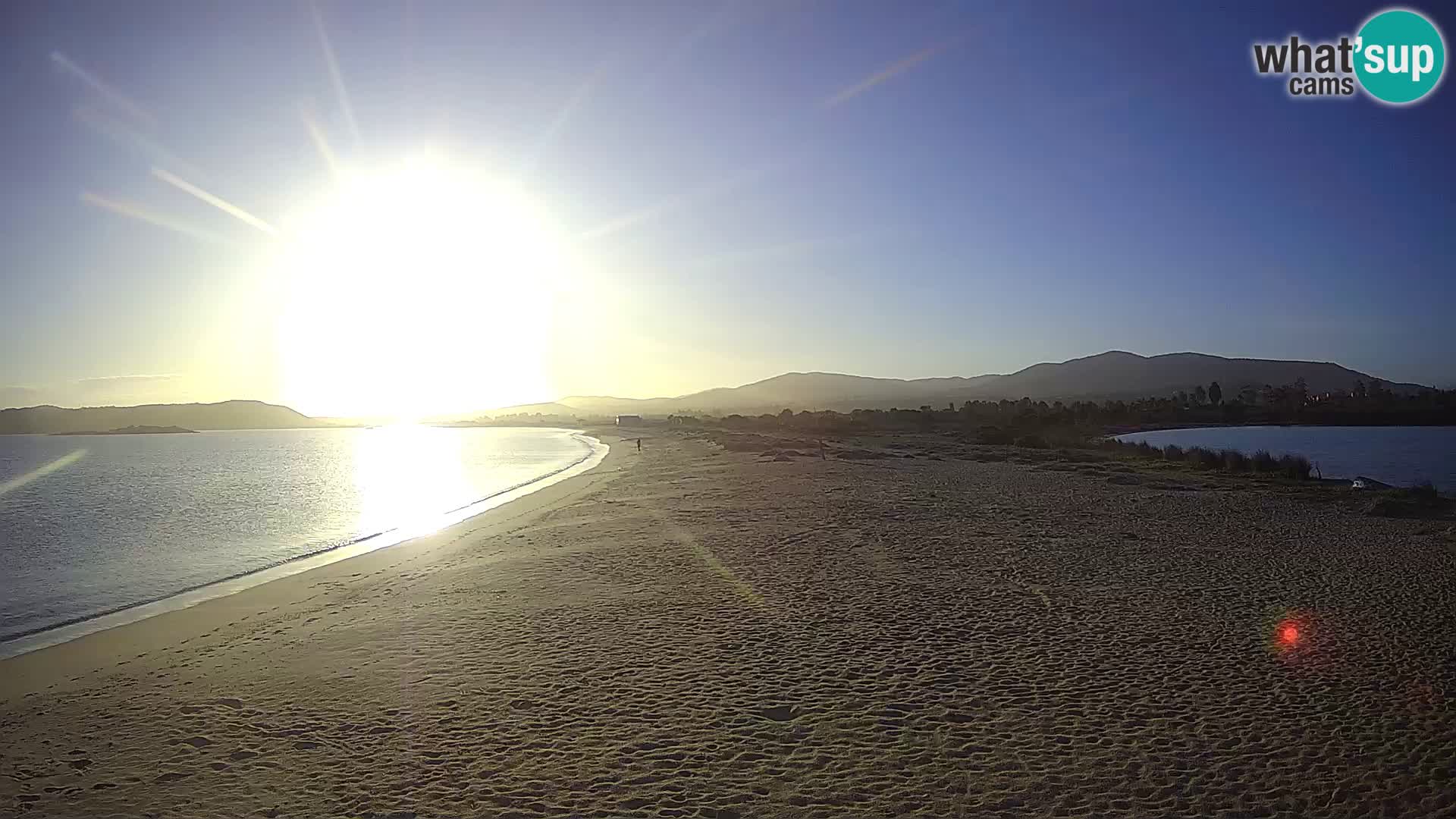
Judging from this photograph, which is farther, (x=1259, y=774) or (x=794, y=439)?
(x=794, y=439)

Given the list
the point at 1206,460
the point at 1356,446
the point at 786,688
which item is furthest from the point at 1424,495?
the point at 1356,446

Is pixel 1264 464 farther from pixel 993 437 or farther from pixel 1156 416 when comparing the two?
pixel 1156 416

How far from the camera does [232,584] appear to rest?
15766 millimetres

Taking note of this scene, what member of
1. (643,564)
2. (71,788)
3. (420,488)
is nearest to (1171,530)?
(643,564)

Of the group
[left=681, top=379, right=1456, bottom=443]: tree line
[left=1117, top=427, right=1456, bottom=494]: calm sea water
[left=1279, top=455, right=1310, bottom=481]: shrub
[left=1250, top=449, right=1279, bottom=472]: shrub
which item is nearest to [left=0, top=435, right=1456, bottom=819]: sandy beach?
[left=1279, top=455, right=1310, bottom=481]: shrub

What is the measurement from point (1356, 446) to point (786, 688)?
2489 inches

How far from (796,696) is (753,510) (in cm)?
1354

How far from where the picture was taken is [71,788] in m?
6.11

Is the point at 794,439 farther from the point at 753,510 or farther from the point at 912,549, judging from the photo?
the point at 912,549

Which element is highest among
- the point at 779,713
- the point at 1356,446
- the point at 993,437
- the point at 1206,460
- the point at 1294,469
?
the point at 993,437

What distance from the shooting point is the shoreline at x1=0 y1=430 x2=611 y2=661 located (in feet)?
39.1

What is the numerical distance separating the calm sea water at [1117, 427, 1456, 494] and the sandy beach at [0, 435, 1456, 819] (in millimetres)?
24731

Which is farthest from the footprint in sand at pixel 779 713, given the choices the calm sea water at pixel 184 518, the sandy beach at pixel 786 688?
the calm sea water at pixel 184 518

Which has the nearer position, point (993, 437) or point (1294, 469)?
point (1294, 469)
